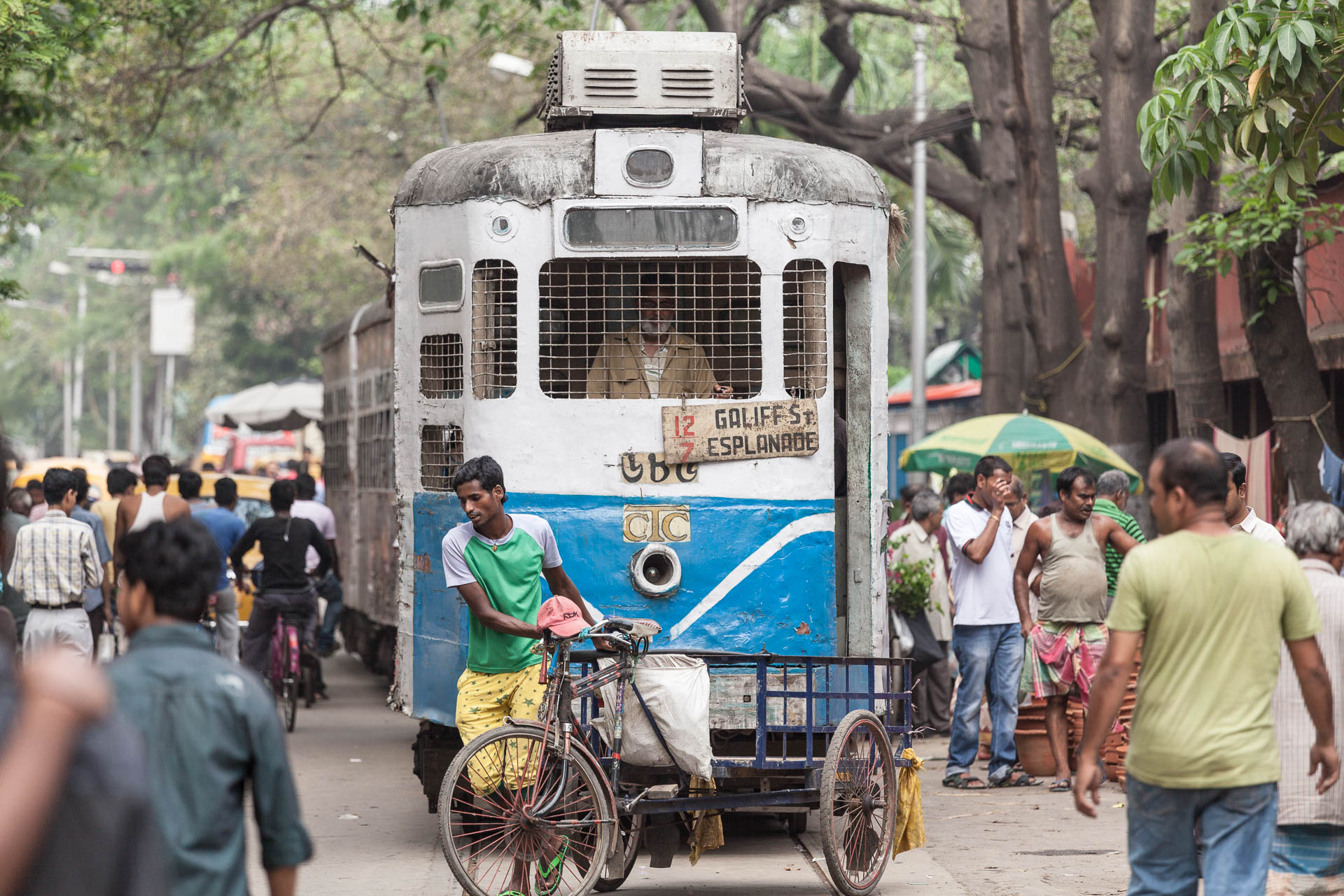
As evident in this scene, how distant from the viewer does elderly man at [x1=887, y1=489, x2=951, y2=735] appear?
12516 mm

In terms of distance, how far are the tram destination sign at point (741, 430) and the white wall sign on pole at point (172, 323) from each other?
32822mm

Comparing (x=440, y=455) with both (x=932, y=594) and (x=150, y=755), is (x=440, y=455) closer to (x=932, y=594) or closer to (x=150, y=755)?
(x=932, y=594)

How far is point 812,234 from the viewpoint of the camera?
8555mm

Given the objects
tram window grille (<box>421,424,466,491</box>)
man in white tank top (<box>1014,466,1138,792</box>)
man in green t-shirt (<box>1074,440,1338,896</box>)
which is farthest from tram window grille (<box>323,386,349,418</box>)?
man in green t-shirt (<box>1074,440,1338,896</box>)

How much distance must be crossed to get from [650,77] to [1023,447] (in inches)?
218

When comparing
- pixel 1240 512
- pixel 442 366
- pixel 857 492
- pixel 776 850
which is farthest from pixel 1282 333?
pixel 442 366

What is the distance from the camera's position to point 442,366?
8.88 m

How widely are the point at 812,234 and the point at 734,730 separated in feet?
7.75

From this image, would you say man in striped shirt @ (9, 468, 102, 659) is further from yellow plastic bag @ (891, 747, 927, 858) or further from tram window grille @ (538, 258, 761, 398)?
yellow plastic bag @ (891, 747, 927, 858)

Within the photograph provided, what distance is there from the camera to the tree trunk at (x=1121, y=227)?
14852 millimetres

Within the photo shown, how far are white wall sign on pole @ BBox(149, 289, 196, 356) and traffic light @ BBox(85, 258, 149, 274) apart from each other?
1.27 m

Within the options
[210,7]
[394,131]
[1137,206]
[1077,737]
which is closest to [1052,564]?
[1077,737]

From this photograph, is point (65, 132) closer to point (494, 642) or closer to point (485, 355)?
point (485, 355)

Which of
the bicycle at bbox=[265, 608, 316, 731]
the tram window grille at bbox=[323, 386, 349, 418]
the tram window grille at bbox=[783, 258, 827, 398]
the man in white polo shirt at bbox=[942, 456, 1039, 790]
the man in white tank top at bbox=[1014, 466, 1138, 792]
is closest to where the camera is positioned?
the tram window grille at bbox=[783, 258, 827, 398]
